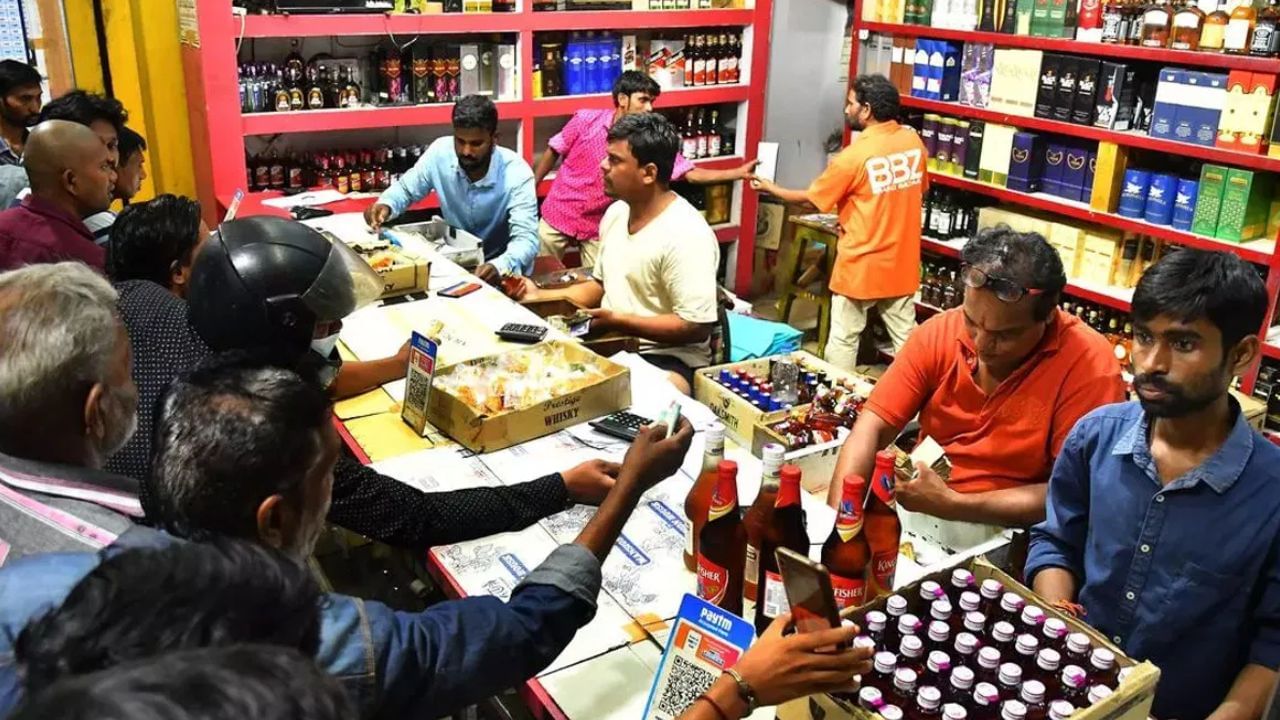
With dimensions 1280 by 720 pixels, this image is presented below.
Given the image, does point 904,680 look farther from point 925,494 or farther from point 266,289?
point 266,289

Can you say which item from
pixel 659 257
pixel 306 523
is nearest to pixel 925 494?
pixel 306 523

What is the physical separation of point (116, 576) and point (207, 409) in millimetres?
617

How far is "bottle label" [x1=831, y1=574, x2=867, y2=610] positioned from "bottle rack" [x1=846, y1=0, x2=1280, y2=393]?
3.33 m

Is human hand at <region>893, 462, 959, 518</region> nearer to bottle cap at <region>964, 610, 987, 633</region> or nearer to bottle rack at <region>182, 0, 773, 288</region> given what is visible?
bottle cap at <region>964, 610, 987, 633</region>

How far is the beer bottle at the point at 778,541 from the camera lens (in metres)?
1.73

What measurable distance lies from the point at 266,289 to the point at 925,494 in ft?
4.81

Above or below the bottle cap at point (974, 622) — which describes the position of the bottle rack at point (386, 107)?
above

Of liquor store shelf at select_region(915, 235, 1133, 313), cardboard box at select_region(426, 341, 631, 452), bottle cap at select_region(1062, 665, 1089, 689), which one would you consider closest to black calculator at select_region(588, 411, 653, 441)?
cardboard box at select_region(426, 341, 631, 452)

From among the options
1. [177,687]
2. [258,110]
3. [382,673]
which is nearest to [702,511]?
[382,673]

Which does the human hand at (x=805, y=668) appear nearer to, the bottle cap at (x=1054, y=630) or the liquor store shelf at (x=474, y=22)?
the bottle cap at (x=1054, y=630)

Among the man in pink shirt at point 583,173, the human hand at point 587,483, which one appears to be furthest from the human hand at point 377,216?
the human hand at point 587,483

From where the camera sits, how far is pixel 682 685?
156cm

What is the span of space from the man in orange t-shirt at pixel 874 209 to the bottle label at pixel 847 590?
343cm

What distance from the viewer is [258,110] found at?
5055 millimetres
